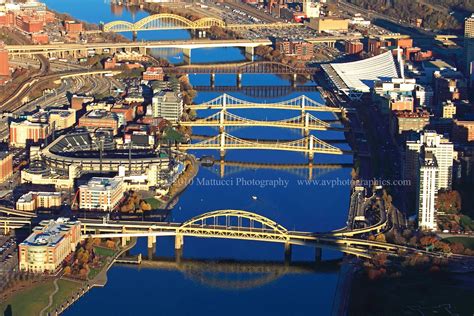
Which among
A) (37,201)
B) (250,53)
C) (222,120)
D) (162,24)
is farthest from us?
(162,24)

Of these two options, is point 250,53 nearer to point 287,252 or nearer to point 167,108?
point 167,108

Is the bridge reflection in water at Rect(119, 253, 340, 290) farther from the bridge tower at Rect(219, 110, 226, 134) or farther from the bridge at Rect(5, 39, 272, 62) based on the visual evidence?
the bridge at Rect(5, 39, 272, 62)

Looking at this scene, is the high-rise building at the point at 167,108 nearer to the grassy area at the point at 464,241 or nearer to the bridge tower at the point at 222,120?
the bridge tower at the point at 222,120

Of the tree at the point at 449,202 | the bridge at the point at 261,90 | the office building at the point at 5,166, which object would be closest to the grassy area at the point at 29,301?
the office building at the point at 5,166

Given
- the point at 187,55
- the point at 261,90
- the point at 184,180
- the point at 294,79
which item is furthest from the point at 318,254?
the point at 187,55

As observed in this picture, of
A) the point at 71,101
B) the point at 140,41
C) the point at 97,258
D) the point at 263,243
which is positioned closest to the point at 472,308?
the point at 263,243

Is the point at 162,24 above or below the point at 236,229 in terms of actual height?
above
